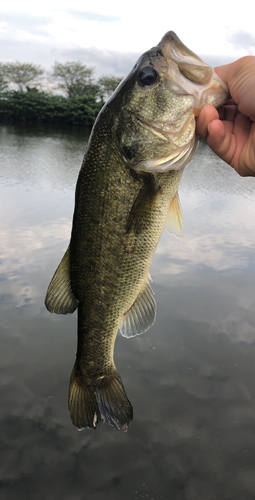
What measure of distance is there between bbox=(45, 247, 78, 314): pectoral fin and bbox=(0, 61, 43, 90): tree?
198 feet

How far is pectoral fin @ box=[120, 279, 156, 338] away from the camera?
2025 millimetres

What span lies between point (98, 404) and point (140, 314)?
0.57 metres

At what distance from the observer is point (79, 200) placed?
179 centimetres

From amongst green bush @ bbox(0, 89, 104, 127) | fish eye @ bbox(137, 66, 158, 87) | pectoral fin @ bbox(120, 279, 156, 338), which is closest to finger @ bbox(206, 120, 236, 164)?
fish eye @ bbox(137, 66, 158, 87)

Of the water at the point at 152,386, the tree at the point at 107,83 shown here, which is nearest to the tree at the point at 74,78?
the tree at the point at 107,83

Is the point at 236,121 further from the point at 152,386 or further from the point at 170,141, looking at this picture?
the point at 152,386

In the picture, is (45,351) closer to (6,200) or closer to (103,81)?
(6,200)

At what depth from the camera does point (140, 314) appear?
2.04 meters

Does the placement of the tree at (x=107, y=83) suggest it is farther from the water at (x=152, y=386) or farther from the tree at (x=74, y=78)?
the water at (x=152, y=386)

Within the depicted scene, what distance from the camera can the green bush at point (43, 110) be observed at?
127 ft

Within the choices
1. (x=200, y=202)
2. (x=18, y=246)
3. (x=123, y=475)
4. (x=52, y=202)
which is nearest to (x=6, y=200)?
(x=52, y=202)

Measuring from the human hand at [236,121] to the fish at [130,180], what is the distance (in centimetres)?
7

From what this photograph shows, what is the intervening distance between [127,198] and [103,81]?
6110 centimetres

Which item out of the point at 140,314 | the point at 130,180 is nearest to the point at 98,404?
the point at 140,314
